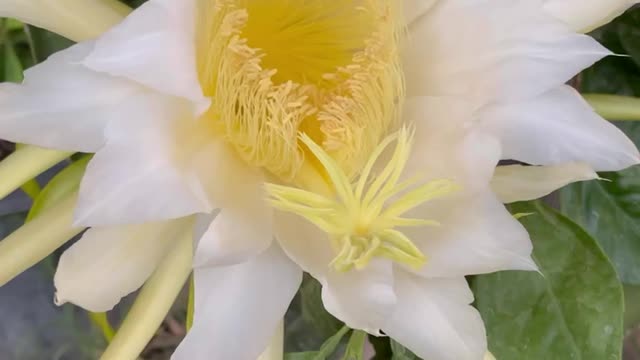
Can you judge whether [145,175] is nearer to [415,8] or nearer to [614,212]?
[415,8]

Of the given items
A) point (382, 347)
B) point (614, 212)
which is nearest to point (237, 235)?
point (382, 347)

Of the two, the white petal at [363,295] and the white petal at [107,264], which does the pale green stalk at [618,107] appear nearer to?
the white petal at [363,295]

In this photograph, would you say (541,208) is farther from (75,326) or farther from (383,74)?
(75,326)

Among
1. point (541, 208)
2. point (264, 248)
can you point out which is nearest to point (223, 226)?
point (264, 248)

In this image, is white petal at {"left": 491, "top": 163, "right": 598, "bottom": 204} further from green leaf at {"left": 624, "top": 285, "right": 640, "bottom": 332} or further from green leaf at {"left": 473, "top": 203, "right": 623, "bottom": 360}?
green leaf at {"left": 624, "top": 285, "right": 640, "bottom": 332}

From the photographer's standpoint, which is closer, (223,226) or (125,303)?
(223,226)

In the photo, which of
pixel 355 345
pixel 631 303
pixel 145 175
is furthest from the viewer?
pixel 631 303

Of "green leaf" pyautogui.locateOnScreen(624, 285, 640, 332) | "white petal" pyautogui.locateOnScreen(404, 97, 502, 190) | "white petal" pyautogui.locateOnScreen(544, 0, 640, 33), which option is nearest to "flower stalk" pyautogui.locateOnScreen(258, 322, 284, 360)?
"white petal" pyautogui.locateOnScreen(404, 97, 502, 190)
